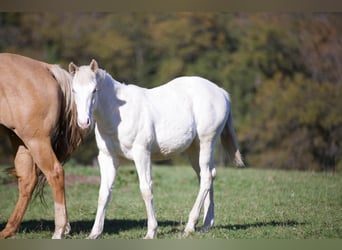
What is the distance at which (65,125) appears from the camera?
6586 mm

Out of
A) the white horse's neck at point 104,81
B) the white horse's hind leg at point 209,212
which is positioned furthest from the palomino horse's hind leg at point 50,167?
the white horse's hind leg at point 209,212

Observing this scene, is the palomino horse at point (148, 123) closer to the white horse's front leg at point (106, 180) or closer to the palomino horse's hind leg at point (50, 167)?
the white horse's front leg at point (106, 180)

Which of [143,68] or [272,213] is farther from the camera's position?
[143,68]

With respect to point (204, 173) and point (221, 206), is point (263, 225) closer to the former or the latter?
point (204, 173)

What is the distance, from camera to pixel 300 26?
889 inches

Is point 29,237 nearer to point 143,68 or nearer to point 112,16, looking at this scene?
point 143,68

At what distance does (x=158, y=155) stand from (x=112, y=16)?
67.1 feet

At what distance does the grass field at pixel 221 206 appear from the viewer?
6566 mm

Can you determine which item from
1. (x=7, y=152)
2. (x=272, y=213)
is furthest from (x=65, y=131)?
(x=7, y=152)

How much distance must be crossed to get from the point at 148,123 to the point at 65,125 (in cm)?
99

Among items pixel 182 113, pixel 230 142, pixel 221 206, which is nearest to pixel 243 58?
pixel 221 206

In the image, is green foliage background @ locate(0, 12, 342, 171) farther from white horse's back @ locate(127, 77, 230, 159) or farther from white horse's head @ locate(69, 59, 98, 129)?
white horse's head @ locate(69, 59, 98, 129)

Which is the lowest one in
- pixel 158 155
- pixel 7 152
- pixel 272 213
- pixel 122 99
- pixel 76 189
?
pixel 7 152

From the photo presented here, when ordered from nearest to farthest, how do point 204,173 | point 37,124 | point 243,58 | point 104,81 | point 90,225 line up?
point 37,124, point 104,81, point 204,173, point 90,225, point 243,58
